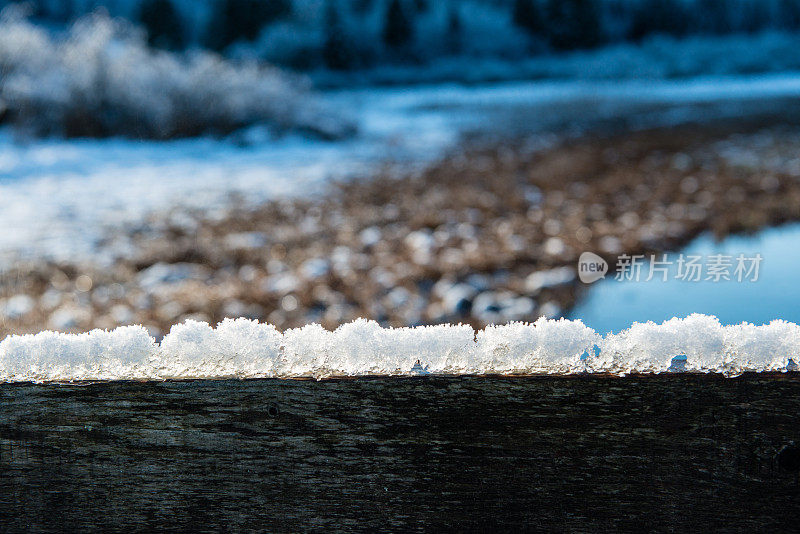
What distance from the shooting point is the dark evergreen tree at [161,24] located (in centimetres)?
971

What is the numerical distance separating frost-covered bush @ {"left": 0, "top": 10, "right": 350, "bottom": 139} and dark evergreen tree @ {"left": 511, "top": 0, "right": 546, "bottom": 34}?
506cm

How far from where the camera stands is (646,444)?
0.54 m

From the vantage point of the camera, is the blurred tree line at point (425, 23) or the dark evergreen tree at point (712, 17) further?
the dark evergreen tree at point (712, 17)

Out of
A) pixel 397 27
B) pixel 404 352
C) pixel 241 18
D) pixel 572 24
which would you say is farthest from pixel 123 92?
pixel 404 352

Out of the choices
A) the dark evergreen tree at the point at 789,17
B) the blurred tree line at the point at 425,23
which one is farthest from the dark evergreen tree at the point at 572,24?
the dark evergreen tree at the point at 789,17

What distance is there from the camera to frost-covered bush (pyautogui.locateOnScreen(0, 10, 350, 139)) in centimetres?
742

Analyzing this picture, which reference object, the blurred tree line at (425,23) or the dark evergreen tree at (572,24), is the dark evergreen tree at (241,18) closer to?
the blurred tree line at (425,23)

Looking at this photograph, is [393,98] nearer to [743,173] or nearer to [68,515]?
[743,173]

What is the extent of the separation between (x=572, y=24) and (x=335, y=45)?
4.32 m

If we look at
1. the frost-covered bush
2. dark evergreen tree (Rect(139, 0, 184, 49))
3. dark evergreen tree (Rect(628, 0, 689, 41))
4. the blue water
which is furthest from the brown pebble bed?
dark evergreen tree (Rect(628, 0, 689, 41))

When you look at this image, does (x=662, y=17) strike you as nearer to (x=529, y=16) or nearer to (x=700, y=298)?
(x=529, y=16)

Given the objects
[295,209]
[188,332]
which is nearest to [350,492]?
[188,332]

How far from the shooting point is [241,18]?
10.6m

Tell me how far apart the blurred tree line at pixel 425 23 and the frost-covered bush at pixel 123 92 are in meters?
1.34
